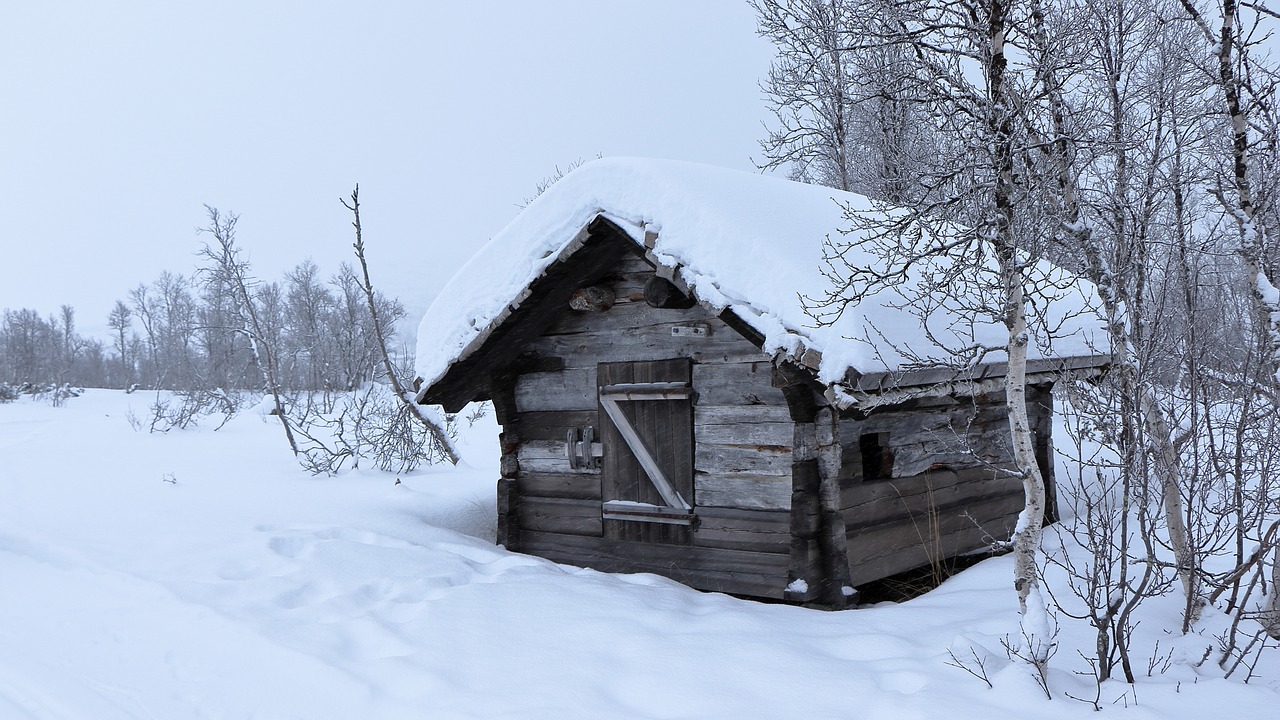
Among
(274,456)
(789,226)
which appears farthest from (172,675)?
(274,456)

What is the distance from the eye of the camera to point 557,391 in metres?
7.30

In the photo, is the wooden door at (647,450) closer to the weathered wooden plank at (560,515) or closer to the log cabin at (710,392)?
the log cabin at (710,392)

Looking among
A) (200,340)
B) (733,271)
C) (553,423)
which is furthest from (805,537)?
(200,340)

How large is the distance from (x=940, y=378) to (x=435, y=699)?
3610 millimetres

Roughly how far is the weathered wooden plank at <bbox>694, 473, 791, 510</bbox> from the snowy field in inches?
28.8

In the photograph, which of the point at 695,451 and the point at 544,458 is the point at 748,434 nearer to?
the point at 695,451

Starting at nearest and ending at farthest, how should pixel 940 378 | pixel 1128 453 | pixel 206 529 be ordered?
pixel 1128 453, pixel 940 378, pixel 206 529

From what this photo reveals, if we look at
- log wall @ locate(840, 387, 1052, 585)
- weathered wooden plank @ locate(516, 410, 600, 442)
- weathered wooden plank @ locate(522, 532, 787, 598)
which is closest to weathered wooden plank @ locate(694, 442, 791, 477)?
log wall @ locate(840, 387, 1052, 585)

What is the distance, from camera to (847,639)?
177 inches

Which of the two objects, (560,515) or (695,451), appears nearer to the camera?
(695,451)

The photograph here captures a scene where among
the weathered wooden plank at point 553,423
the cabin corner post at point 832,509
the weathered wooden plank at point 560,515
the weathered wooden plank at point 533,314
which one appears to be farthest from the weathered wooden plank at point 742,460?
the weathered wooden plank at point 533,314

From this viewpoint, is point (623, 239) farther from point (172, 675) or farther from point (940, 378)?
point (172, 675)

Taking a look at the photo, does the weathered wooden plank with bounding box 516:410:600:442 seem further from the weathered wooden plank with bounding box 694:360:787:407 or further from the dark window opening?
the dark window opening

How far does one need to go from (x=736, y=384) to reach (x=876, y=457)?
1.27 meters
